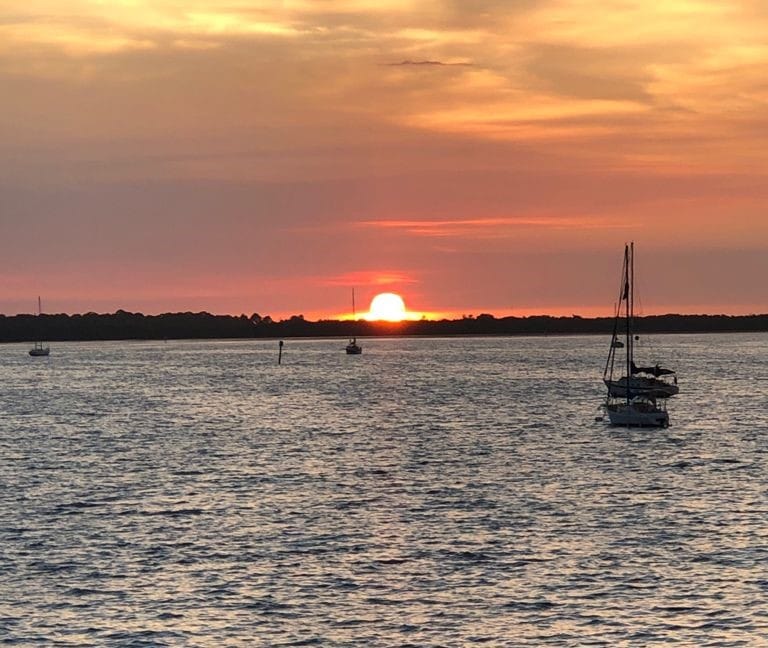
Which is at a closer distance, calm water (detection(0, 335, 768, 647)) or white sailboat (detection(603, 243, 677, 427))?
calm water (detection(0, 335, 768, 647))

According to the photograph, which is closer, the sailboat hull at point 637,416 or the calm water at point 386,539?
the calm water at point 386,539

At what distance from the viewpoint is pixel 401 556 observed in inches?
2106

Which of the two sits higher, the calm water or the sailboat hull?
the sailboat hull

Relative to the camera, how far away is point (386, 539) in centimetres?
5731

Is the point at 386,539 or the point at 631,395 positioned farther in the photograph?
the point at 631,395

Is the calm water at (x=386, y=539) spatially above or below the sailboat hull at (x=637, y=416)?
below

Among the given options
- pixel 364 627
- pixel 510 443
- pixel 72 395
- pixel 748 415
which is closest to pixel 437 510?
pixel 364 627

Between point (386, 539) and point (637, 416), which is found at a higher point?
point (637, 416)

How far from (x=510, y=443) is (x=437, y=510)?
39.4 m

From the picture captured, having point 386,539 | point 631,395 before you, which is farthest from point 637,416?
point 386,539

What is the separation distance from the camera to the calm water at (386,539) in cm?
4256

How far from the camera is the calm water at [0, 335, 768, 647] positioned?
140 ft

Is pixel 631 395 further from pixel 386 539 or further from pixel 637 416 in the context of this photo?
pixel 386 539

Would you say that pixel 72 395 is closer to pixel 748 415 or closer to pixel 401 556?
pixel 748 415
